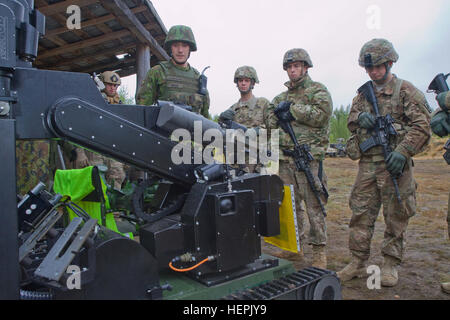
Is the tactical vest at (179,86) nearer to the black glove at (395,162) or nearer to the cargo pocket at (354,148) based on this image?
the cargo pocket at (354,148)

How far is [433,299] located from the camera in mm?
3363

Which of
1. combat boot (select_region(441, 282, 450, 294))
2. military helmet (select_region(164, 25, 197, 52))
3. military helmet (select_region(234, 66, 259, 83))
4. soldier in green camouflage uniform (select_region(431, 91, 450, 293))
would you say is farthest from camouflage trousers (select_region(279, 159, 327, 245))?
military helmet (select_region(234, 66, 259, 83))

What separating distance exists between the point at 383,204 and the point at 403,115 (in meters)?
1.09

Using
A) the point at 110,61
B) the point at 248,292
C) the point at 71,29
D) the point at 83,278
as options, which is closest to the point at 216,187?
the point at 248,292

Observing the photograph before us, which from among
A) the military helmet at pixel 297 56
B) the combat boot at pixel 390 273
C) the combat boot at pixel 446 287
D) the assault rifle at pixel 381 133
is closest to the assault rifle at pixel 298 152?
the military helmet at pixel 297 56

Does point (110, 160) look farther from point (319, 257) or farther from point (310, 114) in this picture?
point (319, 257)

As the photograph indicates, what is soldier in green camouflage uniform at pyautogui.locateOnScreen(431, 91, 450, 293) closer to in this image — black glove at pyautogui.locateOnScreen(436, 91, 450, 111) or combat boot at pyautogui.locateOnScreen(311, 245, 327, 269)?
black glove at pyautogui.locateOnScreen(436, 91, 450, 111)

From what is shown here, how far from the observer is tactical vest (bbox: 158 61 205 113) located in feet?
14.0

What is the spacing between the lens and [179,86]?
169 inches

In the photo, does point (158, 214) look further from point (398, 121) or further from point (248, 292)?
point (398, 121)

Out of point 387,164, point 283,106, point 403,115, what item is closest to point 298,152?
→ point 283,106

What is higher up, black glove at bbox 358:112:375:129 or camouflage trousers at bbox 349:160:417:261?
black glove at bbox 358:112:375:129

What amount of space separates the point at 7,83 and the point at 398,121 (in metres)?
3.87

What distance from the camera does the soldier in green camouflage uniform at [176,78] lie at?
13.9 feet
